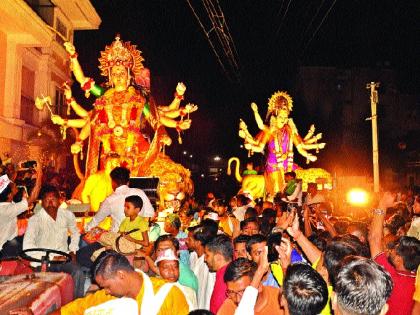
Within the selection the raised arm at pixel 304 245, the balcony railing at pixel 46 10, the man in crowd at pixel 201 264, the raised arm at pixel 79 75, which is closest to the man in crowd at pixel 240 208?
the man in crowd at pixel 201 264

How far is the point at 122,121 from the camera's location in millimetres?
13109

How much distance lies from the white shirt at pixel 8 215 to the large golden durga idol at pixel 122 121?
21.6 feet

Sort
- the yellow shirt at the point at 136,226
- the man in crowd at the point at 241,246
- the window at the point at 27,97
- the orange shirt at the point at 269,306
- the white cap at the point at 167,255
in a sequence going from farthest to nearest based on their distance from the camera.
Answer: the window at the point at 27,97 → the yellow shirt at the point at 136,226 → the man in crowd at the point at 241,246 → the white cap at the point at 167,255 → the orange shirt at the point at 269,306

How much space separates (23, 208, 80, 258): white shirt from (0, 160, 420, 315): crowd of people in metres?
0.01

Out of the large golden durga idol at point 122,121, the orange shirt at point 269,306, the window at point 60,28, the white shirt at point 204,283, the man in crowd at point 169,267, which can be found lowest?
the white shirt at point 204,283

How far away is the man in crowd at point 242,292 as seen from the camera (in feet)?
11.6

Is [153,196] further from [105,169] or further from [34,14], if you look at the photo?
[34,14]

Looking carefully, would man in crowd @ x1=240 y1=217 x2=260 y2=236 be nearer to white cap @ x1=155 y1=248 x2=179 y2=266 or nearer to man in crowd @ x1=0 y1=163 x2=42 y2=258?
white cap @ x1=155 y1=248 x2=179 y2=266

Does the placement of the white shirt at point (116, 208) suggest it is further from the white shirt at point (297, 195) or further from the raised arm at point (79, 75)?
the raised arm at point (79, 75)

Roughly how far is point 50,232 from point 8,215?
665mm

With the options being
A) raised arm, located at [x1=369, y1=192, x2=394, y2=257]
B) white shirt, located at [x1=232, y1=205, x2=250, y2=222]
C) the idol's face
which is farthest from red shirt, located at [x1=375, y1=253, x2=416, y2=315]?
the idol's face

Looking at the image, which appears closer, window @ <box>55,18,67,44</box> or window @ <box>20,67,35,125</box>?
window @ <box>20,67,35,125</box>

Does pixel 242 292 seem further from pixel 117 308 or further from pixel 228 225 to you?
pixel 228 225

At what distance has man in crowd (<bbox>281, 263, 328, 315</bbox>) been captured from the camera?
281cm
